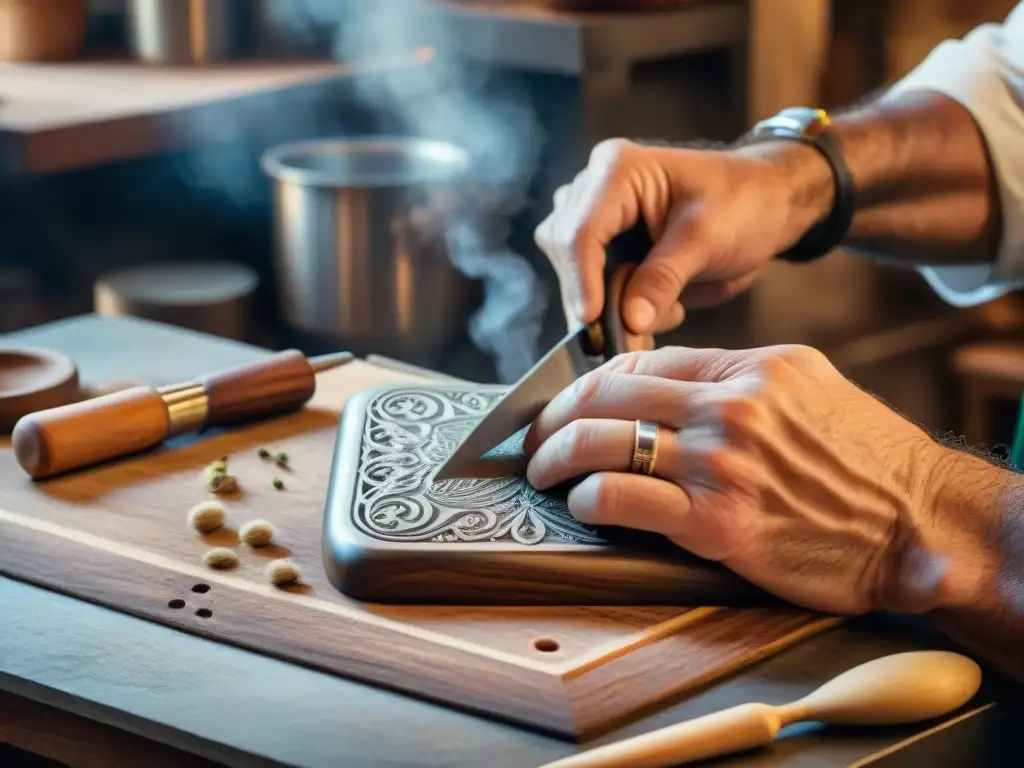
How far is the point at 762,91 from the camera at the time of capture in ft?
8.68

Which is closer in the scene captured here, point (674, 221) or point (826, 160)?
point (674, 221)

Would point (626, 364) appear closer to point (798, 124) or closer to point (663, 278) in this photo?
point (663, 278)

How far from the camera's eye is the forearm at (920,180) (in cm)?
158

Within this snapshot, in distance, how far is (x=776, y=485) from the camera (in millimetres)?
981

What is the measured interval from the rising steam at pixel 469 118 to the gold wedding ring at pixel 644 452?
3.82ft

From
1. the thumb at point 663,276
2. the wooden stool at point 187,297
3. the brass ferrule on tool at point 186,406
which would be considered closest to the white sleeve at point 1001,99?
the thumb at point 663,276

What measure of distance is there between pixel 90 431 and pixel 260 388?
0.17 meters

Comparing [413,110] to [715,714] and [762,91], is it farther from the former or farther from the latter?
[715,714]

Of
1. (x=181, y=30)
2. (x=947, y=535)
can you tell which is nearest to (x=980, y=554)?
(x=947, y=535)

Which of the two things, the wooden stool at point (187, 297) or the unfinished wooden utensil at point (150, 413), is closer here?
the unfinished wooden utensil at point (150, 413)

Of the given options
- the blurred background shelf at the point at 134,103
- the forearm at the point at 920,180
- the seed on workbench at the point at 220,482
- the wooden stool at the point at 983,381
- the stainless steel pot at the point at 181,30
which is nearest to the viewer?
the seed on workbench at the point at 220,482

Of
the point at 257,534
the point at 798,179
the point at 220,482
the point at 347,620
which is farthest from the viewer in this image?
the point at 798,179

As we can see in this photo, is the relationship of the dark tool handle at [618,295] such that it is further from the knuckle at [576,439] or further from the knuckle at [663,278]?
the knuckle at [576,439]

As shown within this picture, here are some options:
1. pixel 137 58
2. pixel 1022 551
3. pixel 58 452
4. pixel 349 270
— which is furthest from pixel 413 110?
pixel 1022 551
